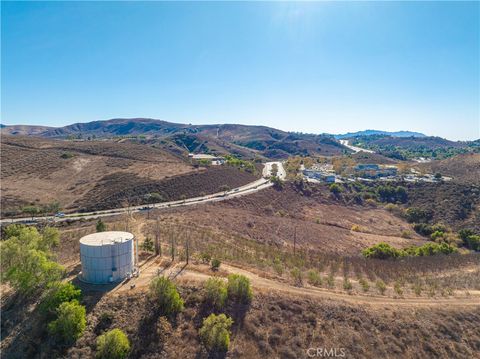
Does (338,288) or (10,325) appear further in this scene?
(338,288)

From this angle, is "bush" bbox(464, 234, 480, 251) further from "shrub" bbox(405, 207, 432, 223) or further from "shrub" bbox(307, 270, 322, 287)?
"shrub" bbox(307, 270, 322, 287)

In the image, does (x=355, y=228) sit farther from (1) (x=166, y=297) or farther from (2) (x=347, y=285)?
(1) (x=166, y=297)

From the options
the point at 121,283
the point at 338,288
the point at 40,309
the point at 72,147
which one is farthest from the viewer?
the point at 72,147

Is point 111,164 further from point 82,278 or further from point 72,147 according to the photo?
point 82,278

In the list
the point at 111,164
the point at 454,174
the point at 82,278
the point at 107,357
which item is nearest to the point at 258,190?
the point at 111,164

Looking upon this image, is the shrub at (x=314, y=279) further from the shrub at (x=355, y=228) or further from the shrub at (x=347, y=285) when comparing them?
the shrub at (x=355, y=228)
